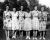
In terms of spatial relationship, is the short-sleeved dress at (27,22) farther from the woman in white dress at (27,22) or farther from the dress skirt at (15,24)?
the dress skirt at (15,24)

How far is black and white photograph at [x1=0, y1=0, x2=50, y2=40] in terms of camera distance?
4102mm

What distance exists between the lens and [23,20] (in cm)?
414

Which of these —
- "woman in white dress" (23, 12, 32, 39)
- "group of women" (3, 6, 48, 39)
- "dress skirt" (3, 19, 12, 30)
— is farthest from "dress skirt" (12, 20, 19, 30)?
"woman in white dress" (23, 12, 32, 39)

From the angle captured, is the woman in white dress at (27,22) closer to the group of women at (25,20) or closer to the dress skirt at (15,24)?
the group of women at (25,20)

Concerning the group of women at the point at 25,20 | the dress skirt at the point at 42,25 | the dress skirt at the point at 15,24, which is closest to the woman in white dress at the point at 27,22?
the group of women at the point at 25,20

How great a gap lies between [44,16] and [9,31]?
1598 millimetres

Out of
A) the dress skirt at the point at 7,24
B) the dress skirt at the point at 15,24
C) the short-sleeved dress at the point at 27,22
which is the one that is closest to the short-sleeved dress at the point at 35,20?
the short-sleeved dress at the point at 27,22

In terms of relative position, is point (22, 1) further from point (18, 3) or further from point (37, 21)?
point (37, 21)

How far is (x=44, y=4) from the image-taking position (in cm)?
462

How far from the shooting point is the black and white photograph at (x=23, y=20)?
4.10 m

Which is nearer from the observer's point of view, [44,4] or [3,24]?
[3,24]

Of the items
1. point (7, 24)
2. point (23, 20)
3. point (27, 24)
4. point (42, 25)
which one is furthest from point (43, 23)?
point (7, 24)

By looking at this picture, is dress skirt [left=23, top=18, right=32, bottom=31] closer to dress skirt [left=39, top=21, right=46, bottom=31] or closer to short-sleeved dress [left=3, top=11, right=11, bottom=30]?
dress skirt [left=39, top=21, right=46, bottom=31]

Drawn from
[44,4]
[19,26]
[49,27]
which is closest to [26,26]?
[19,26]
